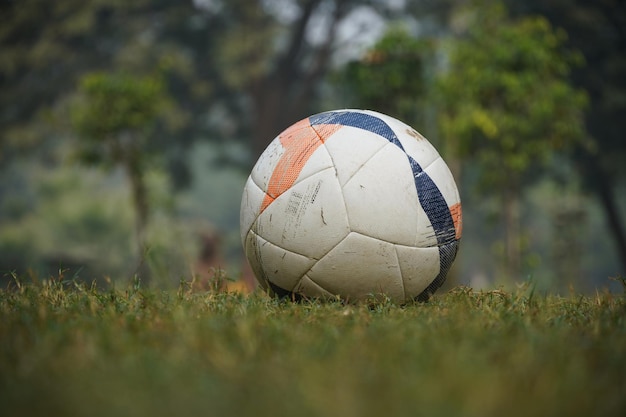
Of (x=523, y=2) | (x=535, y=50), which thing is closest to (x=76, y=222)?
(x=523, y=2)

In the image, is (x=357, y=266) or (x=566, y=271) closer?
(x=357, y=266)

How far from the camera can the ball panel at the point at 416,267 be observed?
4117 millimetres

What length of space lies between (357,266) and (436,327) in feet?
→ 3.46

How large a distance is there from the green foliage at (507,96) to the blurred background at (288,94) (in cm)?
3

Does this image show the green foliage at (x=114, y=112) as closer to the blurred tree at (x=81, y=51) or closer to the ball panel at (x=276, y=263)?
the blurred tree at (x=81, y=51)

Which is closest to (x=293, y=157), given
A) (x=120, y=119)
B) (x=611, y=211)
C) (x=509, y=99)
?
(x=509, y=99)

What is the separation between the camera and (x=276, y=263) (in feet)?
13.8

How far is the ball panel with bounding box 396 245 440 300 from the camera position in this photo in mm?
4117

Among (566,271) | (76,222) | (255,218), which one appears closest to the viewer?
(255,218)

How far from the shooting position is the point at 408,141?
14.3 feet

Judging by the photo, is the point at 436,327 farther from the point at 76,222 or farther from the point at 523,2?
the point at 76,222

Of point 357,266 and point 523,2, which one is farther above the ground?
point 523,2

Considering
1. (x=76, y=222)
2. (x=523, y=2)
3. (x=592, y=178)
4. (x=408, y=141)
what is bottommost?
(x=76, y=222)

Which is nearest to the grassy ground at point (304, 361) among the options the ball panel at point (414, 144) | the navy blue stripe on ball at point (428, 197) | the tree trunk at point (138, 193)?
the navy blue stripe on ball at point (428, 197)
